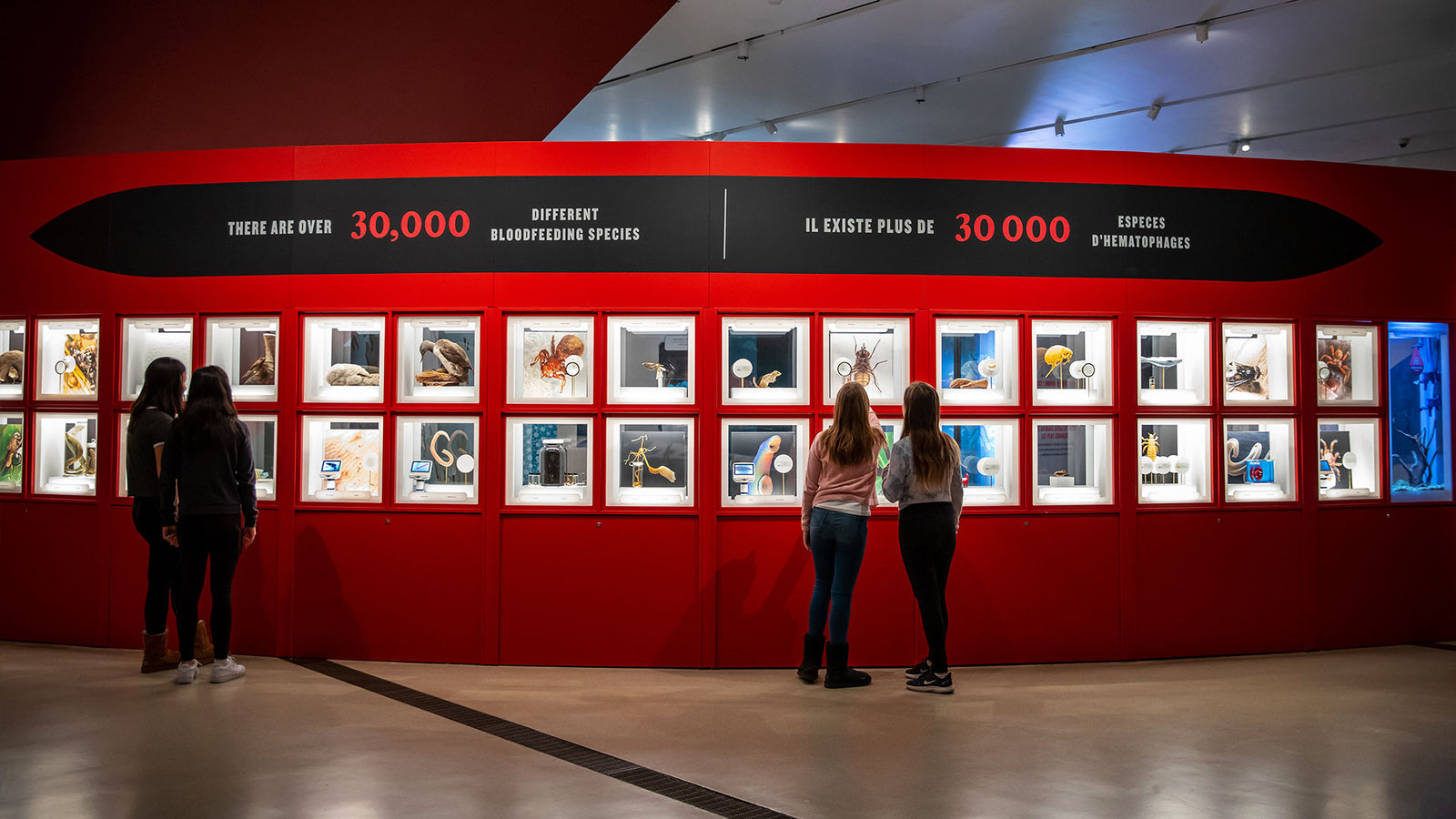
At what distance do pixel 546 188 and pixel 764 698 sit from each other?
2945mm

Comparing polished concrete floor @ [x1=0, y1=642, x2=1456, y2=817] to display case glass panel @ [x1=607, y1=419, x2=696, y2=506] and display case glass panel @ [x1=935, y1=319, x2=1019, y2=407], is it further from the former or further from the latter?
display case glass panel @ [x1=935, y1=319, x2=1019, y2=407]

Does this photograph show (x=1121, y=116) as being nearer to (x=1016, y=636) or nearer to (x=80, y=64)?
(x=1016, y=636)

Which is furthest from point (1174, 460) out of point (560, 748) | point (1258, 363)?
point (560, 748)

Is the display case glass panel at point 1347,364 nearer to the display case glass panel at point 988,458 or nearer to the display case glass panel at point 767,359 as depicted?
the display case glass panel at point 988,458

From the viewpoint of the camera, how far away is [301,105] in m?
6.31

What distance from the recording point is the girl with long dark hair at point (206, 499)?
466 centimetres

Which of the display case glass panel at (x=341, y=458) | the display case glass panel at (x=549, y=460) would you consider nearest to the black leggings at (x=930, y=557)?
the display case glass panel at (x=549, y=460)

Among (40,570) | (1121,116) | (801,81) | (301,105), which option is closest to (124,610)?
(40,570)

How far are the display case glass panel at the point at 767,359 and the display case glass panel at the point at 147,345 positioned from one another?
3174 mm

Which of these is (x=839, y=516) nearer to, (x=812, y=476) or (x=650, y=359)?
(x=812, y=476)

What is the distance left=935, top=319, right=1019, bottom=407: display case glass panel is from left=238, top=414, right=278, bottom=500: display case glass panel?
381cm

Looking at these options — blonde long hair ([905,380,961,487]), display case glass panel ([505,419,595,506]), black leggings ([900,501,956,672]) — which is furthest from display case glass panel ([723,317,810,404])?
black leggings ([900,501,956,672])

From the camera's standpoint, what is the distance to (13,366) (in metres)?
5.79

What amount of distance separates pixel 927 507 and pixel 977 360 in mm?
1150
